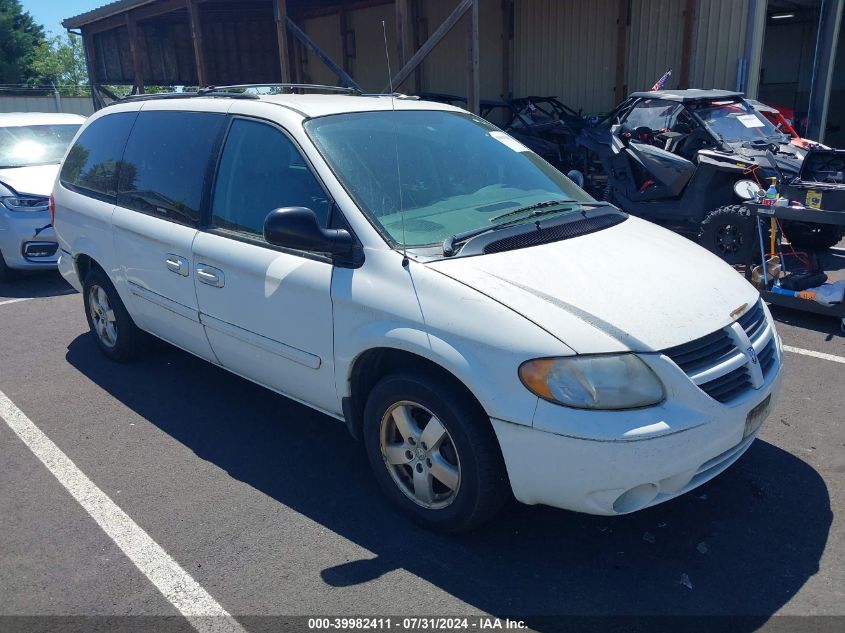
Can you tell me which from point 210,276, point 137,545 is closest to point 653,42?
point 210,276

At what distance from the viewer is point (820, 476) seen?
3.50 metres

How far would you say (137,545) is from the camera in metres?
3.18

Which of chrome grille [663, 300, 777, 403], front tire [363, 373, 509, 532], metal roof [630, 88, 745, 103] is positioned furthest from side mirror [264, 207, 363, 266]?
metal roof [630, 88, 745, 103]

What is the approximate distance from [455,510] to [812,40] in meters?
19.3

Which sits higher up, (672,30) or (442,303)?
(672,30)

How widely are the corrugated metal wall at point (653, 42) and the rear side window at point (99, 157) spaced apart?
1033 centimetres

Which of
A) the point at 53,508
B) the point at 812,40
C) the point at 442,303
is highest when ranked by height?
the point at 812,40

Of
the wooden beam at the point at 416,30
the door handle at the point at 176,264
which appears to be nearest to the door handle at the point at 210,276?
the door handle at the point at 176,264

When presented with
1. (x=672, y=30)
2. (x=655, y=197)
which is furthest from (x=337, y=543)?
(x=672, y=30)

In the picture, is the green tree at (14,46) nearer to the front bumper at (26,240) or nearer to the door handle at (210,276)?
the front bumper at (26,240)

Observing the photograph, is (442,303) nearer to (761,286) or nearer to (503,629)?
(503,629)

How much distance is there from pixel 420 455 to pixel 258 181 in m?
1.71

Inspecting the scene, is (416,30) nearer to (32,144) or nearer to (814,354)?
(32,144)

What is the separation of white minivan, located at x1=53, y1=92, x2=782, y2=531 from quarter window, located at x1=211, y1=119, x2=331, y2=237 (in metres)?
0.01
